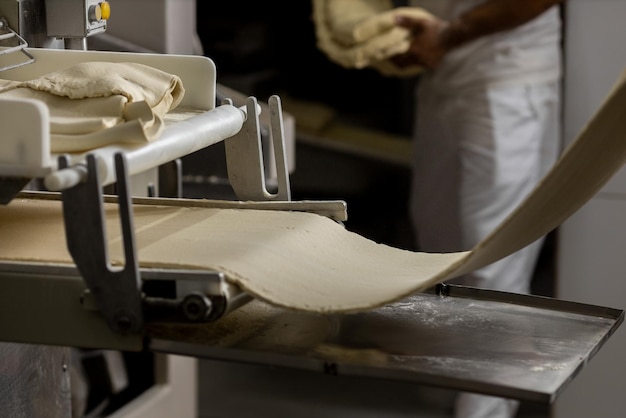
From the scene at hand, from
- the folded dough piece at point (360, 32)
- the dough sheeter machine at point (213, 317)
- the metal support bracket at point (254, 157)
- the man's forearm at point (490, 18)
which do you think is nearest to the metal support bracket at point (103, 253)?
the dough sheeter machine at point (213, 317)

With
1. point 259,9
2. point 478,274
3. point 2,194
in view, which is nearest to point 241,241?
point 2,194

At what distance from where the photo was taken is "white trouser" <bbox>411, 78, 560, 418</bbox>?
2479 mm

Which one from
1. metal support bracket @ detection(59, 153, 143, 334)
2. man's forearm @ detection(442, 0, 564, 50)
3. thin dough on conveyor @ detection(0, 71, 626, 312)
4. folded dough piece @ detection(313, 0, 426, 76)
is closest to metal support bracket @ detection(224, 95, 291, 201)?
thin dough on conveyor @ detection(0, 71, 626, 312)

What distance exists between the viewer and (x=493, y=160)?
2479 millimetres

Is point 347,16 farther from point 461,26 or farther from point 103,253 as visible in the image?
point 103,253

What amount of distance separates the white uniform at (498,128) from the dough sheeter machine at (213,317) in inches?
58.4

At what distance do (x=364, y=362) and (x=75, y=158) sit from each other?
0.29m

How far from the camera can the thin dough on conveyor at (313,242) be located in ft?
2.85

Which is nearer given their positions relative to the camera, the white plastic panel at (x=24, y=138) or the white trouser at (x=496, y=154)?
the white plastic panel at (x=24, y=138)

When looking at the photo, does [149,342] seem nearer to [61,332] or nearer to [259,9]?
[61,332]

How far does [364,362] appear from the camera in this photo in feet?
2.74

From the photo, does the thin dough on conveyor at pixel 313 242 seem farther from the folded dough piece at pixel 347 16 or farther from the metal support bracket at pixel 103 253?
the folded dough piece at pixel 347 16

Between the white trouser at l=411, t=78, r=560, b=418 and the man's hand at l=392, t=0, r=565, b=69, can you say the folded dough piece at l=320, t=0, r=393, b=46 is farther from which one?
the white trouser at l=411, t=78, r=560, b=418

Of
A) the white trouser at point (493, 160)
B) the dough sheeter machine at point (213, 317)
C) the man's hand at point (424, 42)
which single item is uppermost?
the man's hand at point (424, 42)
